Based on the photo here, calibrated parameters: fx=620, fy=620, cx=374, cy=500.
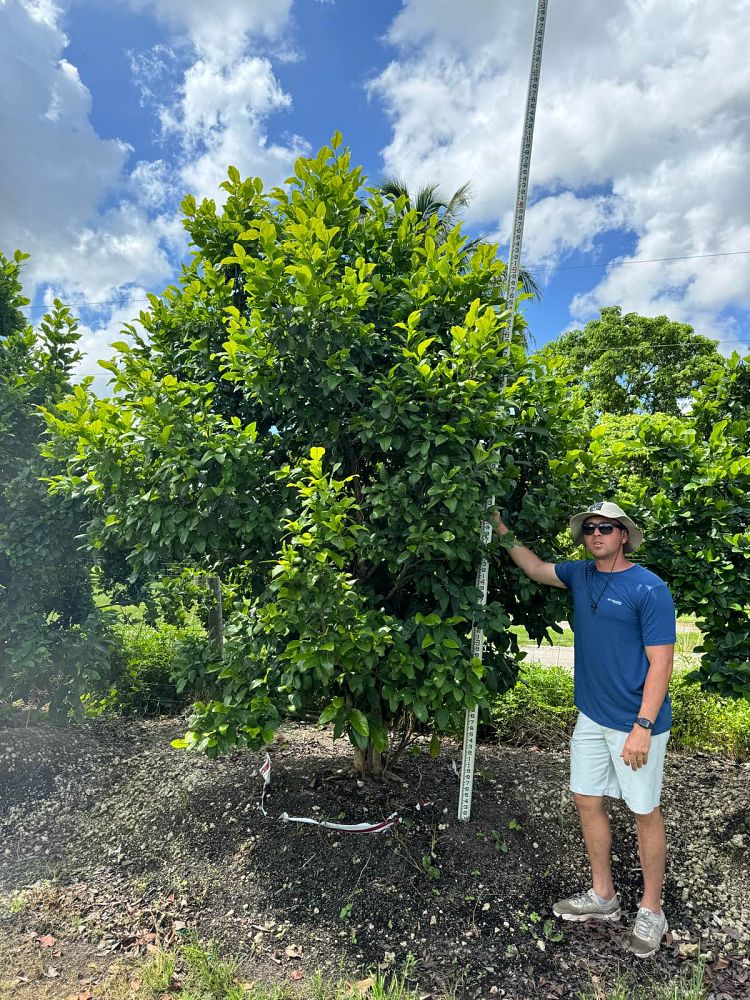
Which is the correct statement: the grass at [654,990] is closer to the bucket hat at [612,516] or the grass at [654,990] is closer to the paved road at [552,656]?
the bucket hat at [612,516]

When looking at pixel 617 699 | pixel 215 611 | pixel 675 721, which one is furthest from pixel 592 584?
pixel 215 611

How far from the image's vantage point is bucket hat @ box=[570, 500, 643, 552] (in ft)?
8.95

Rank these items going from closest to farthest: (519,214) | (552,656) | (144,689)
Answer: (519,214)
(144,689)
(552,656)

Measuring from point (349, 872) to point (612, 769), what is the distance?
1304 mm

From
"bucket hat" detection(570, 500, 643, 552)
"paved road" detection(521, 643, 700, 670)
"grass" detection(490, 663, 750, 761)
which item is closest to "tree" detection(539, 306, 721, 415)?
"paved road" detection(521, 643, 700, 670)

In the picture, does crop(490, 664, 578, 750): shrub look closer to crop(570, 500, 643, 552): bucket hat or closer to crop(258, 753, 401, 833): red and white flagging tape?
crop(258, 753, 401, 833): red and white flagging tape

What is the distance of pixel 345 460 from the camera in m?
3.17

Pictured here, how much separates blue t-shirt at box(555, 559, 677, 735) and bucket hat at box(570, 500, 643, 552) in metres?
0.19

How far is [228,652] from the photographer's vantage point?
3.01 metres

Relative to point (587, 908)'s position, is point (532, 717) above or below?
above

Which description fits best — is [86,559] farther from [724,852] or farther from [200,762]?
[724,852]

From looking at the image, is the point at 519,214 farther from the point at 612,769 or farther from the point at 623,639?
the point at 612,769

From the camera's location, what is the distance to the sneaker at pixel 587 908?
8.87ft


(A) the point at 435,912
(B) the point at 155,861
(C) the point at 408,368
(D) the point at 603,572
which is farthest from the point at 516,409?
(B) the point at 155,861
